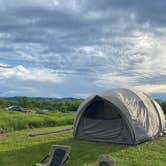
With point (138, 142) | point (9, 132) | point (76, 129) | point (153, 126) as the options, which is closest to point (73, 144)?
point (76, 129)

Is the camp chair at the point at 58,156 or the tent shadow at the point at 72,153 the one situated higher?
the camp chair at the point at 58,156

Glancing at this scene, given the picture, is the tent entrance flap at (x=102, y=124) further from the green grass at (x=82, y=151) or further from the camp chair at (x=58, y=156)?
the camp chair at (x=58, y=156)

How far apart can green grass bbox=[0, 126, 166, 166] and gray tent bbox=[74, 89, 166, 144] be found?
44cm

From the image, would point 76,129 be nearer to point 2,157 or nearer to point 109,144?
point 109,144

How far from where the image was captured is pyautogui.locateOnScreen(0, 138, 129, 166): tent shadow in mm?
11102

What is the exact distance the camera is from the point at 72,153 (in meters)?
12.0

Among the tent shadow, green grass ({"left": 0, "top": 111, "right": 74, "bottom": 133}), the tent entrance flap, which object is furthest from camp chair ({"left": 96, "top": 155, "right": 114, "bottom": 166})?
green grass ({"left": 0, "top": 111, "right": 74, "bottom": 133})

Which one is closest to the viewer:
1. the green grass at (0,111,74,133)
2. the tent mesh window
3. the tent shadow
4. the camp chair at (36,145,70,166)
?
the camp chair at (36,145,70,166)

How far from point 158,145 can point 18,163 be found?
5.16 metres

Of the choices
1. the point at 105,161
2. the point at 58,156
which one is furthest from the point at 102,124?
the point at 105,161

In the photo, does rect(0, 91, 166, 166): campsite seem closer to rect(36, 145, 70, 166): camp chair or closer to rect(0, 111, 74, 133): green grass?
rect(36, 145, 70, 166): camp chair

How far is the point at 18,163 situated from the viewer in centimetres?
1109

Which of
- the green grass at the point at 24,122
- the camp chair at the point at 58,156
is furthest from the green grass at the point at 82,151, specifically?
the green grass at the point at 24,122

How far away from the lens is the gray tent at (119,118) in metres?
13.7
